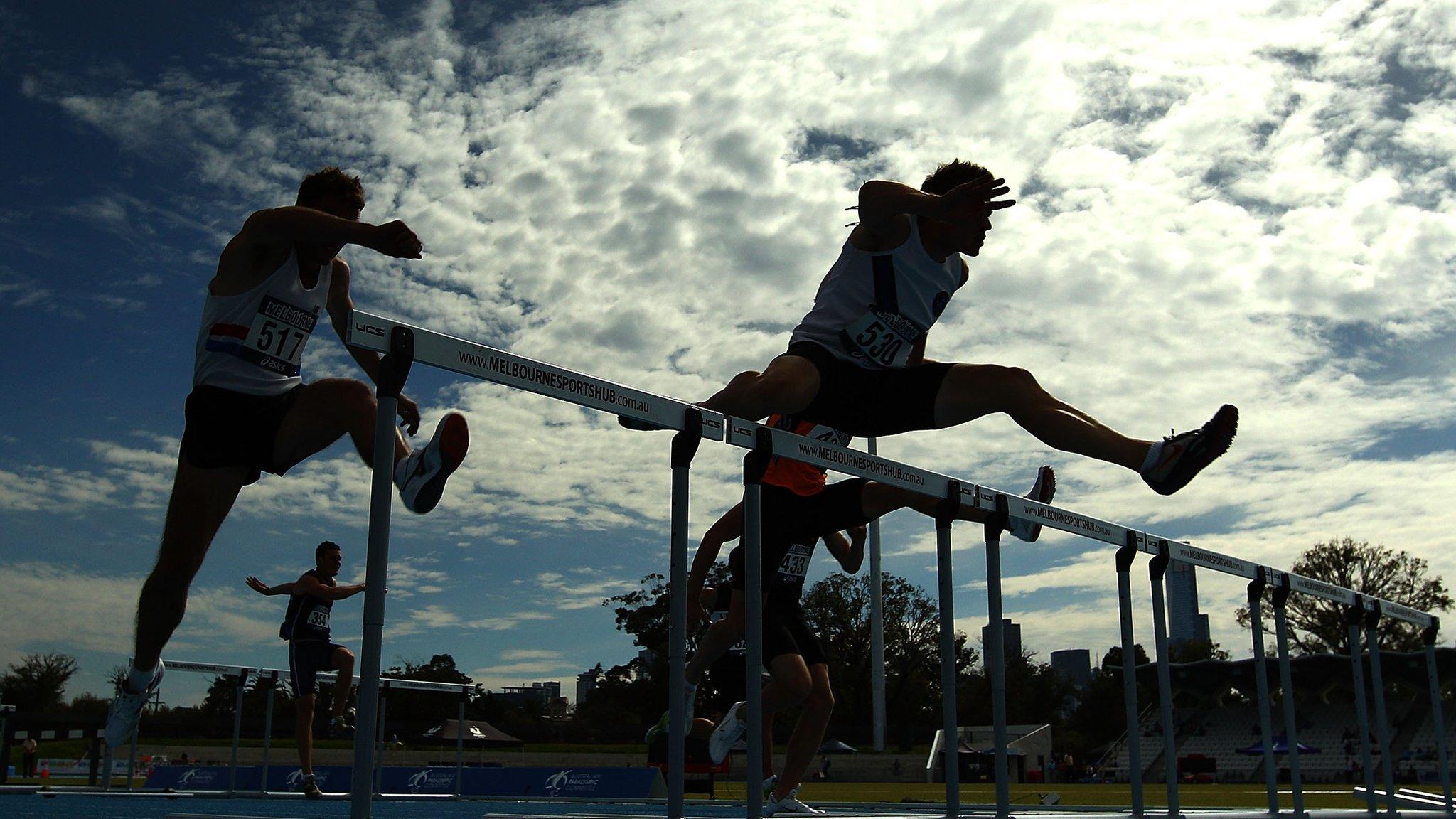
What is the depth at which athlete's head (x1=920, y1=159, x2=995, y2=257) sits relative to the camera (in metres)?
4.48

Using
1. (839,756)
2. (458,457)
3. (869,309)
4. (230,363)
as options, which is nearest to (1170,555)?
(869,309)

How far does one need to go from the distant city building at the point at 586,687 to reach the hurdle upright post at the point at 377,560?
43.8 meters

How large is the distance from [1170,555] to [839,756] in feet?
124

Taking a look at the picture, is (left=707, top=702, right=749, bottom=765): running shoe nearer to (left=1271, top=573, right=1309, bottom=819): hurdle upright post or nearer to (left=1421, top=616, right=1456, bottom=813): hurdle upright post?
(left=1271, top=573, right=1309, bottom=819): hurdle upright post

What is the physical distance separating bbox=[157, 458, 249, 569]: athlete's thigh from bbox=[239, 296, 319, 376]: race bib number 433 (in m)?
0.36

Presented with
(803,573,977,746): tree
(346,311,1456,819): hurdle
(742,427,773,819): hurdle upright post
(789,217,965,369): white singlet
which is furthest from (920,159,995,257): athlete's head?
(803,573,977,746): tree

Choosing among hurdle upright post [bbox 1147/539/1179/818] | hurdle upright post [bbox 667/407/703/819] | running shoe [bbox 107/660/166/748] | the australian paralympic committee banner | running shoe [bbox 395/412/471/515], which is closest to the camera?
running shoe [bbox 395/412/471/515]

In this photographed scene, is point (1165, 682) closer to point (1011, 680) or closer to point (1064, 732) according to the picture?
point (1011, 680)

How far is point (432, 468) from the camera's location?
3.05m

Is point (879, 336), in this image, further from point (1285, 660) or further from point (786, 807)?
point (1285, 660)

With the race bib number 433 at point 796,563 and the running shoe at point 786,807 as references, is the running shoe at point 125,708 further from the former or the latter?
the race bib number 433 at point 796,563

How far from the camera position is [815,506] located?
5648 mm

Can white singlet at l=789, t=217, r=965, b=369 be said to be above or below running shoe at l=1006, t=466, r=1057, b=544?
above

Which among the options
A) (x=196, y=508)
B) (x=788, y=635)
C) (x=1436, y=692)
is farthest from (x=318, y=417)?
(x=1436, y=692)
